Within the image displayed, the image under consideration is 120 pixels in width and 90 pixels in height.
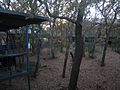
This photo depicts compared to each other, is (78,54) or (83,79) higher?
(78,54)

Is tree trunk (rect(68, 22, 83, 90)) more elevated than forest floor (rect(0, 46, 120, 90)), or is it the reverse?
tree trunk (rect(68, 22, 83, 90))

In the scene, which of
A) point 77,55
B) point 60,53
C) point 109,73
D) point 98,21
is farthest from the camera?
point 60,53

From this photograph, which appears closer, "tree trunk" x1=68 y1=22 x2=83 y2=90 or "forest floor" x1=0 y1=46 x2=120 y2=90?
"tree trunk" x1=68 y1=22 x2=83 y2=90

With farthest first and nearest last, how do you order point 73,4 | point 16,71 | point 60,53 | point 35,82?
point 60,53 → point 35,82 → point 16,71 → point 73,4

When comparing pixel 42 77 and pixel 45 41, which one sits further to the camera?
pixel 45 41

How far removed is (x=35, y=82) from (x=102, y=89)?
5.15m

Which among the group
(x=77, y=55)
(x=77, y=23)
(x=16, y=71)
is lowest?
(x=16, y=71)

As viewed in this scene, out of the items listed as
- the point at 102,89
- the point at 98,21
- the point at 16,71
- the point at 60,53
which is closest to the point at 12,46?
the point at 16,71

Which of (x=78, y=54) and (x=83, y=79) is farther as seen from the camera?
(x=83, y=79)

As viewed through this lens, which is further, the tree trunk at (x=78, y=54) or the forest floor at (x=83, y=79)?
the forest floor at (x=83, y=79)

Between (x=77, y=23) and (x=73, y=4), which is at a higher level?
(x=73, y=4)

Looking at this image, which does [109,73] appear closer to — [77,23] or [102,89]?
[102,89]

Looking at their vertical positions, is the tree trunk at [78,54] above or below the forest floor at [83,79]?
above

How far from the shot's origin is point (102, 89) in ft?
37.9
